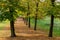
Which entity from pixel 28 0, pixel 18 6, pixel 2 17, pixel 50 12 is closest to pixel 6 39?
pixel 2 17

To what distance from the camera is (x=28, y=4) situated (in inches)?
1484

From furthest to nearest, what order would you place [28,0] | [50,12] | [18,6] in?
1. [28,0]
2. [18,6]
3. [50,12]

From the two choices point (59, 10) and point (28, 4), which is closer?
point (59, 10)

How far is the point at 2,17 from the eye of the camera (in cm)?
2259

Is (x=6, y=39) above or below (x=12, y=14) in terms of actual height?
below

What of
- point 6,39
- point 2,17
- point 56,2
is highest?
point 56,2

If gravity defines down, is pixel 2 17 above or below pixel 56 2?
below

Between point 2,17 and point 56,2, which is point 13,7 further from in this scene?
point 56,2

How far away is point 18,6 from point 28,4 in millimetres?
13983

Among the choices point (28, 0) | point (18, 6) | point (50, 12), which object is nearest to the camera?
point (50, 12)

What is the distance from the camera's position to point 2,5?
23.1 m

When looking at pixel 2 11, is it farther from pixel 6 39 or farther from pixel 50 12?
pixel 50 12

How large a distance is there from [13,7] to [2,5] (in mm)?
1210

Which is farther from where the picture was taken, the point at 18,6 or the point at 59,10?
the point at 18,6
